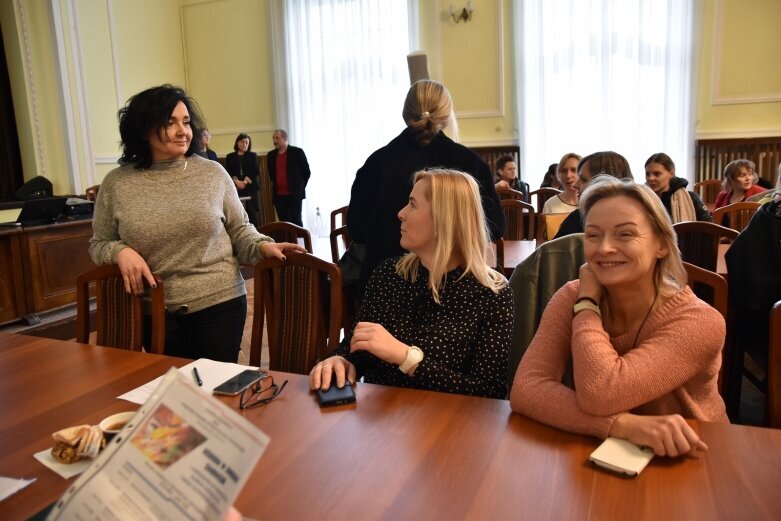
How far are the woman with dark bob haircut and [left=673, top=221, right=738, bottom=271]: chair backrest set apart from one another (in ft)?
5.68

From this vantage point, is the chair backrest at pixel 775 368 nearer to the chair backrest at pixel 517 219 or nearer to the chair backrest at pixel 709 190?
the chair backrest at pixel 517 219

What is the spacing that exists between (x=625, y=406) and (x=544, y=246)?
2.28ft

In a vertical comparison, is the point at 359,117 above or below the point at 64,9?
below

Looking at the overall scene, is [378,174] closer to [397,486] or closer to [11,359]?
[11,359]

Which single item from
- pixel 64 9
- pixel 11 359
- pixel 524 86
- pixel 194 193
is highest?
pixel 64 9

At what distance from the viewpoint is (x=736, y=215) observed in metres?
3.84

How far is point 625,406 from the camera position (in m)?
1.13

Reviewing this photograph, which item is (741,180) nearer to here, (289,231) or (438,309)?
(289,231)

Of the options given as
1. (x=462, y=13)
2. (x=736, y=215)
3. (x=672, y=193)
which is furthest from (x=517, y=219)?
(x=462, y=13)

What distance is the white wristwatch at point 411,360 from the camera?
1.43 m

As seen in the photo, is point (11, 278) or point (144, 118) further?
point (11, 278)

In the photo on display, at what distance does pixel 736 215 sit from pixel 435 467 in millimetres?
3556

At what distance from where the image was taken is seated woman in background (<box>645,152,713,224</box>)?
3.59 m

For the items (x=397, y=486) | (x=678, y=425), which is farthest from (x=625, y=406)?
(x=397, y=486)
